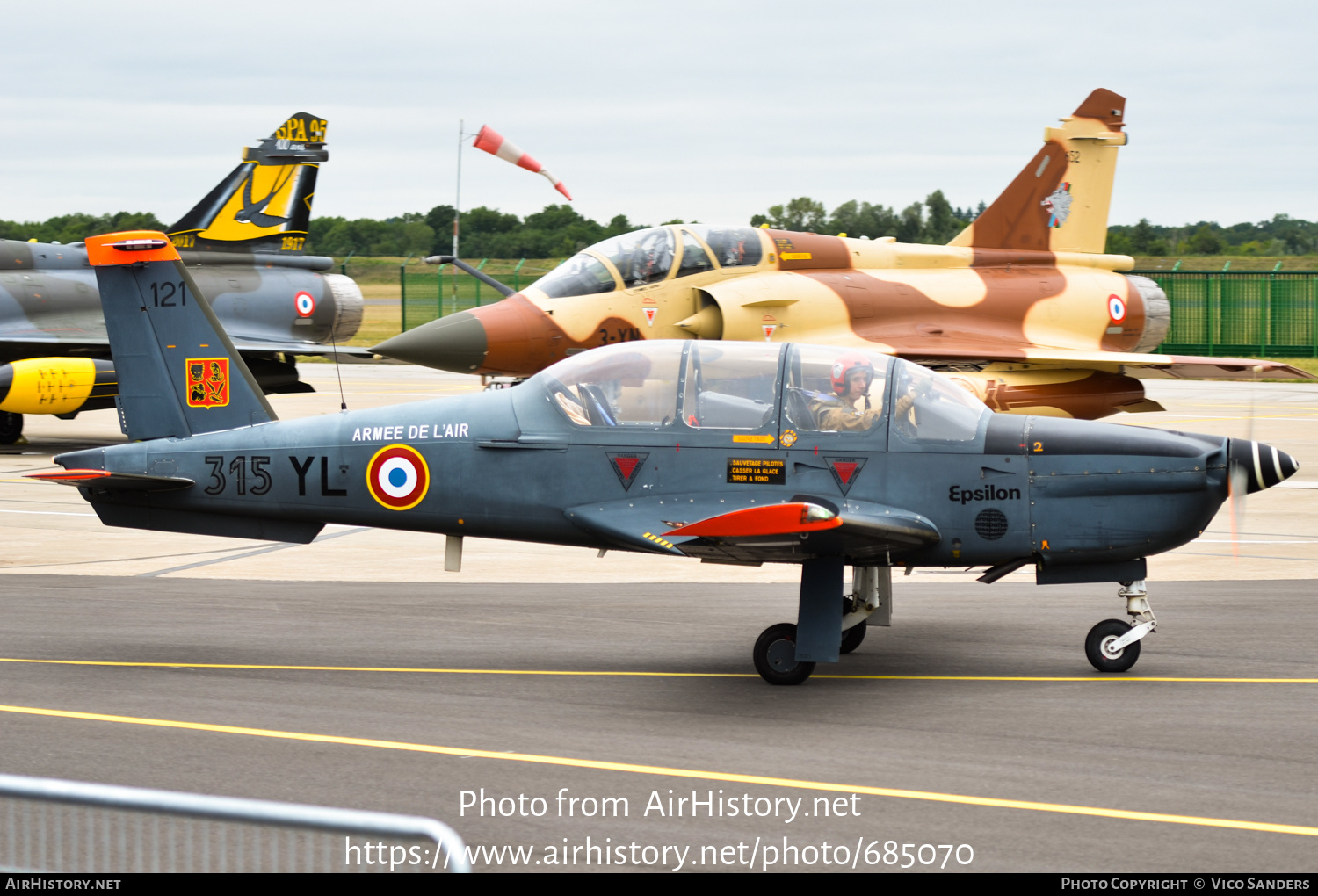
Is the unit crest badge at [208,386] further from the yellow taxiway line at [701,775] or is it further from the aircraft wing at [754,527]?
the aircraft wing at [754,527]

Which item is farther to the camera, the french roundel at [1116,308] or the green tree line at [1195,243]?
the green tree line at [1195,243]

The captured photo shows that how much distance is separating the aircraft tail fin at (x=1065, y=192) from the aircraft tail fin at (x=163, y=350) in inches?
509

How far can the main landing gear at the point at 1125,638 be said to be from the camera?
8602 millimetres

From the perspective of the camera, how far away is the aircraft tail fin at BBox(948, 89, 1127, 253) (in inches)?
789

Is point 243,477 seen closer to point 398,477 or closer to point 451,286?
point 398,477

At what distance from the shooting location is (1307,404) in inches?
1207

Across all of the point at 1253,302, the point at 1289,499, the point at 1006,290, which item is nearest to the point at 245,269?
the point at 1006,290

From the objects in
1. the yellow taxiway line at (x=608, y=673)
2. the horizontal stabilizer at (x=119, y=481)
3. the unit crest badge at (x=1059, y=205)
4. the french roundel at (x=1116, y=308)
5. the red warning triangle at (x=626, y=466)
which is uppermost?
the unit crest badge at (x=1059, y=205)

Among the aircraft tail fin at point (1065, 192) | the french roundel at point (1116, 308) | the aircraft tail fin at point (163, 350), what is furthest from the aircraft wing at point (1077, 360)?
the aircraft tail fin at point (163, 350)

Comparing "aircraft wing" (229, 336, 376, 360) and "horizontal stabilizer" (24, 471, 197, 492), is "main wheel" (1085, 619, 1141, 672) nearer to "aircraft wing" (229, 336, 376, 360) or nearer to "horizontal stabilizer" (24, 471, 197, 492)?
"horizontal stabilizer" (24, 471, 197, 492)

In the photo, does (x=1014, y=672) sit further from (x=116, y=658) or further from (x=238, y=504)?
(x=116, y=658)

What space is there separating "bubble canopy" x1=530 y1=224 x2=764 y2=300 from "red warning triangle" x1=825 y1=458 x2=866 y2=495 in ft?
31.1

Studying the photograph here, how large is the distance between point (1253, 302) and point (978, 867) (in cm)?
4300

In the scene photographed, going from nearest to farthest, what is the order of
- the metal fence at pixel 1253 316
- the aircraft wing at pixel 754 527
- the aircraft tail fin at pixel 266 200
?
the aircraft wing at pixel 754 527 < the aircraft tail fin at pixel 266 200 < the metal fence at pixel 1253 316
